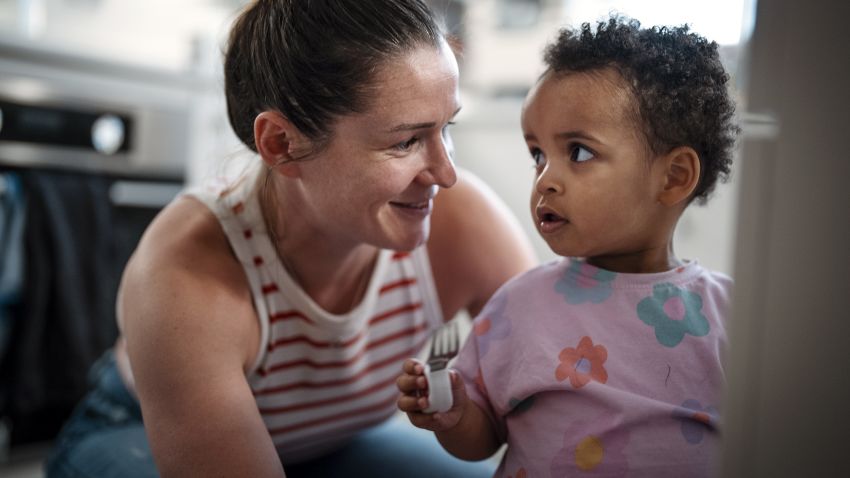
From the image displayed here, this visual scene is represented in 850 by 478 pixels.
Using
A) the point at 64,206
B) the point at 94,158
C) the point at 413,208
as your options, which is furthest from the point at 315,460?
the point at 94,158

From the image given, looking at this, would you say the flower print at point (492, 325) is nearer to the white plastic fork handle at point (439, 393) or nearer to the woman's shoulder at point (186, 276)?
the white plastic fork handle at point (439, 393)

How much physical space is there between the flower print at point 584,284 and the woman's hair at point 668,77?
15cm

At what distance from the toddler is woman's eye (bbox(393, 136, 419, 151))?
17 cm

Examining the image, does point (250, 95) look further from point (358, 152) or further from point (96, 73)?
point (96, 73)

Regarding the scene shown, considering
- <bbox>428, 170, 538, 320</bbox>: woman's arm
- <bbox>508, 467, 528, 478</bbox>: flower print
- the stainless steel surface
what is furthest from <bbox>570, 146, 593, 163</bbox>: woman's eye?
the stainless steel surface

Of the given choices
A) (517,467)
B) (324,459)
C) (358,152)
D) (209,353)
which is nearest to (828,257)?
(517,467)

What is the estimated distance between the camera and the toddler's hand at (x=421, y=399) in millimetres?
756

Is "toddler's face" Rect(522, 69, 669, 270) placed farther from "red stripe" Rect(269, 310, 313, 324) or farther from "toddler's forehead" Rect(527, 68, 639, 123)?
"red stripe" Rect(269, 310, 313, 324)

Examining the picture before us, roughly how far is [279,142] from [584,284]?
45 cm

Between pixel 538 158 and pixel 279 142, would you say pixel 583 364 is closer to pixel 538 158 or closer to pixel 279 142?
pixel 538 158

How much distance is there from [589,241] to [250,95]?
0.51m

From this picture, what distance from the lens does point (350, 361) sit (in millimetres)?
1191

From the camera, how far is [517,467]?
0.82 meters

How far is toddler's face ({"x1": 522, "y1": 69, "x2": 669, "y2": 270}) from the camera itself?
0.81m
